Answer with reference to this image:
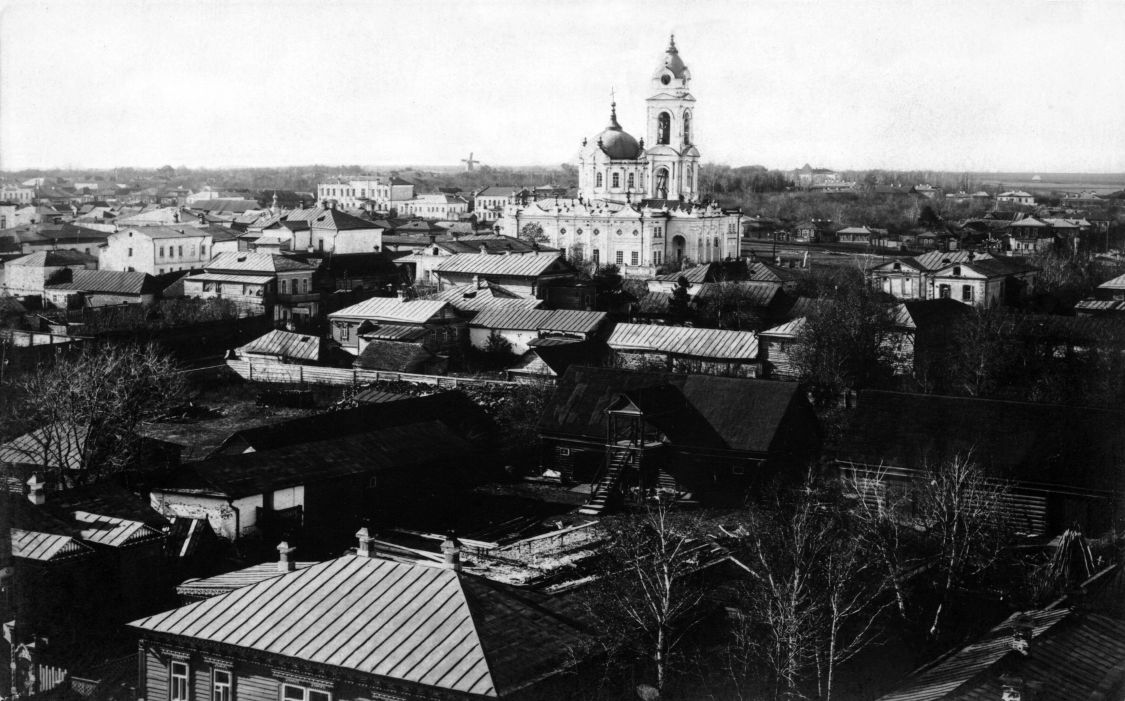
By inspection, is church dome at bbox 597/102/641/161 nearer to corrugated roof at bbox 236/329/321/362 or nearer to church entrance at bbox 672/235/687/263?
church entrance at bbox 672/235/687/263

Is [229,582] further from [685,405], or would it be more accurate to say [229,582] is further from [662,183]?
[662,183]

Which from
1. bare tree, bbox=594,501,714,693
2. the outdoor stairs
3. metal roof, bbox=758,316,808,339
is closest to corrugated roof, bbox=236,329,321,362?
metal roof, bbox=758,316,808,339

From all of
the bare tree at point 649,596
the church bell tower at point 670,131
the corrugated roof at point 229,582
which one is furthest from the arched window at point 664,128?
the corrugated roof at point 229,582

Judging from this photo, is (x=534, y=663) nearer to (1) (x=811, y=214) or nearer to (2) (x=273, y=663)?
(2) (x=273, y=663)

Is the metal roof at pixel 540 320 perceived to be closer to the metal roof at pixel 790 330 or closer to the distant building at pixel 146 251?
the metal roof at pixel 790 330

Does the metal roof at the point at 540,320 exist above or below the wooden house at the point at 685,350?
above

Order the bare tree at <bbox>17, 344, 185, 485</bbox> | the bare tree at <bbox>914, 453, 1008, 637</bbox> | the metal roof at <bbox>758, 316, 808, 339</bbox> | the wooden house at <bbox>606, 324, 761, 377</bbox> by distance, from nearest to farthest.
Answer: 1. the bare tree at <bbox>914, 453, 1008, 637</bbox>
2. the bare tree at <bbox>17, 344, 185, 485</bbox>
3. the wooden house at <bbox>606, 324, 761, 377</bbox>
4. the metal roof at <bbox>758, 316, 808, 339</bbox>

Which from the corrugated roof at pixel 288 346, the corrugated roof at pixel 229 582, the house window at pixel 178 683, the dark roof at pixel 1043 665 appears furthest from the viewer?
the corrugated roof at pixel 288 346

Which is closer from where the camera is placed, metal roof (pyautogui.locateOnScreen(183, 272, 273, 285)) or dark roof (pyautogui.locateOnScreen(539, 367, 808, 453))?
dark roof (pyautogui.locateOnScreen(539, 367, 808, 453))
